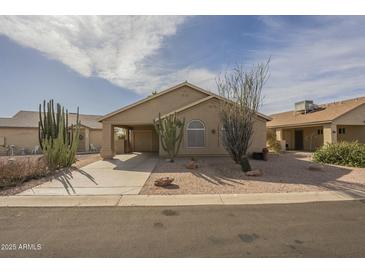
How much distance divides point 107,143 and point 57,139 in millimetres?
5114

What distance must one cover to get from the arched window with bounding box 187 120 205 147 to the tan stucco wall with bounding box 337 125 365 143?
14948mm

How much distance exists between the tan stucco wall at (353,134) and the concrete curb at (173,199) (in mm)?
18377

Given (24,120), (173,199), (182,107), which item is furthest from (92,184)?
(24,120)

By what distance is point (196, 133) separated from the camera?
1602 cm

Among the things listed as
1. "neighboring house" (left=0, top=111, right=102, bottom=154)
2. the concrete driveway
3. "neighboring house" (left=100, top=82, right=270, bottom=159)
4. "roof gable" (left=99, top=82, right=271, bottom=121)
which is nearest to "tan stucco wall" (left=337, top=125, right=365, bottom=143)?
"roof gable" (left=99, top=82, right=271, bottom=121)

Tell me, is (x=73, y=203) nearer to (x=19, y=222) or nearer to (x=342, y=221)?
(x=19, y=222)

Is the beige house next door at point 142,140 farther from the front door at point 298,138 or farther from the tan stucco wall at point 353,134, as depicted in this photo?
the tan stucco wall at point 353,134

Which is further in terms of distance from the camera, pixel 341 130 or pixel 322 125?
pixel 341 130

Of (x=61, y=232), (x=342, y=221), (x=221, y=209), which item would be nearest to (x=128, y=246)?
(x=61, y=232)

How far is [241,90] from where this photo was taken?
A: 11438 mm

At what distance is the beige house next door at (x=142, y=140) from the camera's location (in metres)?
24.3

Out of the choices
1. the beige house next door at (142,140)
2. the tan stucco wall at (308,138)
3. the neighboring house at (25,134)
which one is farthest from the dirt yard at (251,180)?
the neighboring house at (25,134)

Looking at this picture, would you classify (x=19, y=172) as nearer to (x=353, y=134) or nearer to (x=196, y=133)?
(x=196, y=133)

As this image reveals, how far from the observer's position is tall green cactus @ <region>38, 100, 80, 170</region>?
11.6m
